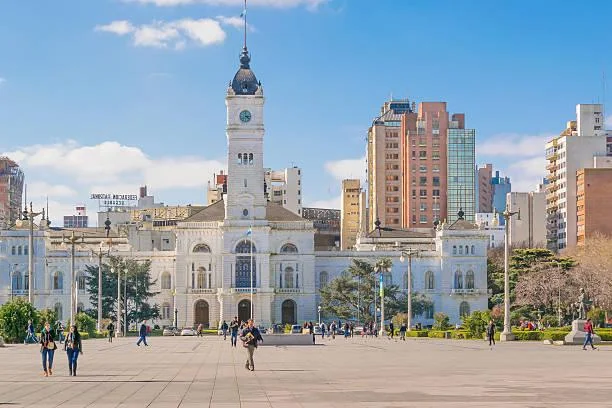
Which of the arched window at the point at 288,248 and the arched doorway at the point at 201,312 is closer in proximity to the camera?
the arched doorway at the point at 201,312

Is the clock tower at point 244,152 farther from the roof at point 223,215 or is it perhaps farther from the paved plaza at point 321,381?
the paved plaza at point 321,381

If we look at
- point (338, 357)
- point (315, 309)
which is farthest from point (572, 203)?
point (338, 357)

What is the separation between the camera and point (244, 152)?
15338cm

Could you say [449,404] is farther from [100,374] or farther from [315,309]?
[315,309]

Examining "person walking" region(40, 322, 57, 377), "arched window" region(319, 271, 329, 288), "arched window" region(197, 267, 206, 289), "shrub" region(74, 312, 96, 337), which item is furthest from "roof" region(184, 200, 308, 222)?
"person walking" region(40, 322, 57, 377)

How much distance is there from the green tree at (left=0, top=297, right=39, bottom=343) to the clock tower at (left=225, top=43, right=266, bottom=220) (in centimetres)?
7158

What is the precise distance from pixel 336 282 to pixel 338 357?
92.8 meters

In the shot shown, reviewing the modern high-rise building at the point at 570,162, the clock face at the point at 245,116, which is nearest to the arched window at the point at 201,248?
the clock face at the point at 245,116

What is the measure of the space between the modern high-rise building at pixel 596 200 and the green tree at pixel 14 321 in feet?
361

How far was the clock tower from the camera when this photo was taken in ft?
501

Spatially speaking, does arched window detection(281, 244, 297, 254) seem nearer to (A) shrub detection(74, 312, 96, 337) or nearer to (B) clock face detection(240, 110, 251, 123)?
(B) clock face detection(240, 110, 251, 123)

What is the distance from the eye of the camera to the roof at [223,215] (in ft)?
513

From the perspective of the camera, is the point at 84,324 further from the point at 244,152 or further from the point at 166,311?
the point at 166,311

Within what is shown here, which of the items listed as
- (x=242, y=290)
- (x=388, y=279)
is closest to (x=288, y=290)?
(x=242, y=290)
